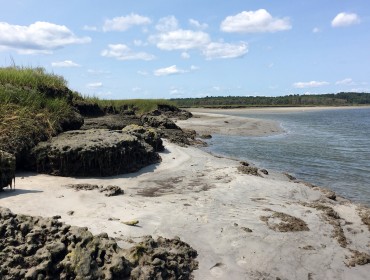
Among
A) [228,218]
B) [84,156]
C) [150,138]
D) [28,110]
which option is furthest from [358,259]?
[28,110]

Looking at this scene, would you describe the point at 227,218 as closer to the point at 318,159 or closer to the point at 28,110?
the point at 28,110

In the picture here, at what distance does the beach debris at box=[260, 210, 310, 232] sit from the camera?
20.0ft

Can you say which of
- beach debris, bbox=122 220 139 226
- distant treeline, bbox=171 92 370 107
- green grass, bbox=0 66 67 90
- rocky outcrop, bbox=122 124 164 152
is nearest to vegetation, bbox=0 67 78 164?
green grass, bbox=0 66 67 90

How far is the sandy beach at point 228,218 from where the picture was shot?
4.95 metres

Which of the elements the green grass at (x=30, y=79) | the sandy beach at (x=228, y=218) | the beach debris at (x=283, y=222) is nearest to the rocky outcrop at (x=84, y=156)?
the sandy beach at (x=228, y=218)

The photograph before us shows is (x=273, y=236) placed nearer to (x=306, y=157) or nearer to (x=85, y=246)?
(x=85, y=246)

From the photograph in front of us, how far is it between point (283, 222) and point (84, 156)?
14.9ft

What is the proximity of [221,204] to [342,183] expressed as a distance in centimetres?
541

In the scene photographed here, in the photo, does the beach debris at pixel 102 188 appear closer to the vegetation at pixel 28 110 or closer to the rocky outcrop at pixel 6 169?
the rocky outcrop at pixel 6 169

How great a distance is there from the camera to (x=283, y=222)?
6.37 metres

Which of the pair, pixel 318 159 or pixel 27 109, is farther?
pixel 318 159

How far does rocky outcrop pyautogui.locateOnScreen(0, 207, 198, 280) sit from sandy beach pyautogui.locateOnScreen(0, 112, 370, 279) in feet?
1.44

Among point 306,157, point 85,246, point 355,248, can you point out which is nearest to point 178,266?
point 85,246

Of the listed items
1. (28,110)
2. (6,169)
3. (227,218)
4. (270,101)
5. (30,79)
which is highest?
(30,79)
